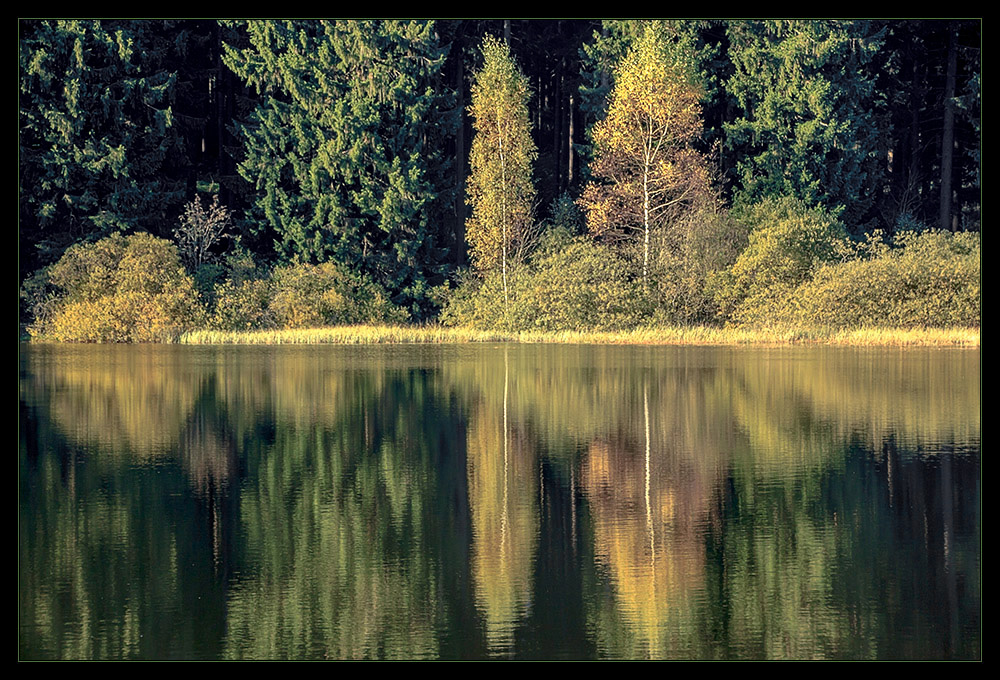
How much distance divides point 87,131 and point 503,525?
47307mm

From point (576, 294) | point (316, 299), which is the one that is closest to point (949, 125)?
point (576, 294)

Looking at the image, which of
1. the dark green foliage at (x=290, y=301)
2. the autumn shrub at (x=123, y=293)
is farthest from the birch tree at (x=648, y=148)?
the autumn shrub at (x=123, y=293)

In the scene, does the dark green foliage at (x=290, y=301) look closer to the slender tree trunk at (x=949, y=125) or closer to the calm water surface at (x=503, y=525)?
the calm water surface at (x=503, y=525)

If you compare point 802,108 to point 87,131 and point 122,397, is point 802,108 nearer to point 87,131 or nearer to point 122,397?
point 87,131

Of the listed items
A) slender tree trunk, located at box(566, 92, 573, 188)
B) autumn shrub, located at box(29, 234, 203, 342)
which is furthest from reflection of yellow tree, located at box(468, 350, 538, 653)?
slender tree trunk, located at box(566, 92, 573, 188)

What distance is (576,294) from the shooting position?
53.6 meters

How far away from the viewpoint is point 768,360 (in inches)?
1624

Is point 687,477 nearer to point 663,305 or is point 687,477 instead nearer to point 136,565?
point 136,565

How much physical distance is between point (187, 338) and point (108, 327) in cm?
295

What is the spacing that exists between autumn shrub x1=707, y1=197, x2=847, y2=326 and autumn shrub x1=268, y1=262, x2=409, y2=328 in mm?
13803

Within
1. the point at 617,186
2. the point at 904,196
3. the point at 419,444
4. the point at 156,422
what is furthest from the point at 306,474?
the point at 904,196

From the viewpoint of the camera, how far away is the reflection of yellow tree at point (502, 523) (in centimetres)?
1212

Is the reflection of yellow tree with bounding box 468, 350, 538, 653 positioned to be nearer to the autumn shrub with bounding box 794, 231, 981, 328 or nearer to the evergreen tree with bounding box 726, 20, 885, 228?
the autumn shrub with bounding box 794, 231, 981, 328

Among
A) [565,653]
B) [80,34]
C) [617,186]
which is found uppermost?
[80,34]
